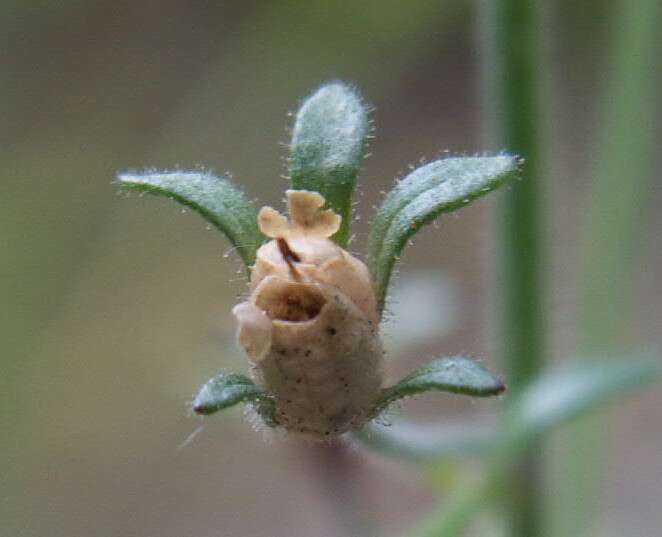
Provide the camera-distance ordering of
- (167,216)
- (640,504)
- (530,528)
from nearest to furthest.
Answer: (530,528)
(640,504)
(167,216)

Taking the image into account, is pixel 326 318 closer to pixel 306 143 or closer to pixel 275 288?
pixel 275 288

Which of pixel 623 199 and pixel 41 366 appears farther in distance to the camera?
pixel 41 366

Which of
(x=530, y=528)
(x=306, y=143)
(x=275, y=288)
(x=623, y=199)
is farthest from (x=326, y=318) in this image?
(x=623, y=199)

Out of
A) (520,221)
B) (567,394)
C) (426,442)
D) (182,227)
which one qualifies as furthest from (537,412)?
(182,227)

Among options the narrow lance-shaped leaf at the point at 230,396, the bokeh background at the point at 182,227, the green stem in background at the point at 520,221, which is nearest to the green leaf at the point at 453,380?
the narrow lance-shaped leaf at the point at 230,396

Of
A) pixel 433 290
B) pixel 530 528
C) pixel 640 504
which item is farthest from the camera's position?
pixel 640 504

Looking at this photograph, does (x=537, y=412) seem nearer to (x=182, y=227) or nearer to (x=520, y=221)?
(x=520, y=221)
